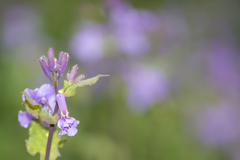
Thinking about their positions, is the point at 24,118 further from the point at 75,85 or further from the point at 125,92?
the point at 125,92

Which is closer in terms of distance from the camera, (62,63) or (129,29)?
(62,63)

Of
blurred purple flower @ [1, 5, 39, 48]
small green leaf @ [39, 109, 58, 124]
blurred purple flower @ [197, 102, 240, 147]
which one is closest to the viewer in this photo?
small green leaf @ [39, 109, 58, 124]

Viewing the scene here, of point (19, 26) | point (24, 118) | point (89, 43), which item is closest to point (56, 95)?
point (24, 118)

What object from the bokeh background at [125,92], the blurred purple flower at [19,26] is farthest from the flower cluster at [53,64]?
the blurred purple flower at [19,26]

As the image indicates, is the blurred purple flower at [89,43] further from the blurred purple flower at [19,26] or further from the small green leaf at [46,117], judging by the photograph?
the small green leaf at [46,117]

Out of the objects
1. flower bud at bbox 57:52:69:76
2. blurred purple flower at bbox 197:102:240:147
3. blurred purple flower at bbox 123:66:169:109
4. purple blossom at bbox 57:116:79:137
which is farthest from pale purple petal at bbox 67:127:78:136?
blurred purple flower at bbox 197:102:240:147

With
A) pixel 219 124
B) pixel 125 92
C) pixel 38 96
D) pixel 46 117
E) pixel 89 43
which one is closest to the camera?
pixel 46 117

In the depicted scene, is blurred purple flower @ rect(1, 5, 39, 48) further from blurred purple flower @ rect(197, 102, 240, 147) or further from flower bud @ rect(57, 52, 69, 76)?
flower bud @ rect(57, 52, 69, 76)
